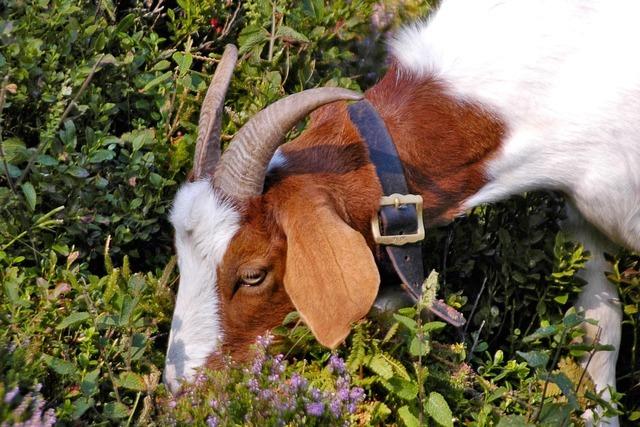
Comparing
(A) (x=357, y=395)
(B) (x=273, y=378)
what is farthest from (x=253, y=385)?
(A) (x=357, y=395)

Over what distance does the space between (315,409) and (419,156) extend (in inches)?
44.7

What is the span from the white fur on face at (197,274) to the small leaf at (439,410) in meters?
0.74

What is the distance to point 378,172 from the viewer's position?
3877 mm

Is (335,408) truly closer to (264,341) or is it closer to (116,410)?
(264,341)

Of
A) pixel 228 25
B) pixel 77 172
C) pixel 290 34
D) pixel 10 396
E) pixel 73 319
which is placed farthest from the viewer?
pixel 228 25

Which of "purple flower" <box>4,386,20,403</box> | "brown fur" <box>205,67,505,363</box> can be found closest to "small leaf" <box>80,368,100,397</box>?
"brown fur" <box>205,67,505,363</box>

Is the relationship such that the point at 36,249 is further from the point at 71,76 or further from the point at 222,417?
the point at 222,417

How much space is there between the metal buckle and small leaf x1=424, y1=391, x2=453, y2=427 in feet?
1.87

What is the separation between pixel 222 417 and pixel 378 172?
1058mm

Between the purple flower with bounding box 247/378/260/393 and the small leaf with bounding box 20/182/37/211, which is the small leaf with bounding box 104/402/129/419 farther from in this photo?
the small leaf with bounding box 20/182/37/211

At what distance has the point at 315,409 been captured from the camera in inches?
127

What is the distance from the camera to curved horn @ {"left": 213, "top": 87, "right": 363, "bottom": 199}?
363 cm

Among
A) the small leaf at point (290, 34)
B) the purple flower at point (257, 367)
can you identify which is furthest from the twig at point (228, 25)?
the purple flower at point (257, 367)

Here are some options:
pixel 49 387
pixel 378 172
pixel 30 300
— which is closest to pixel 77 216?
pixel 30 300
